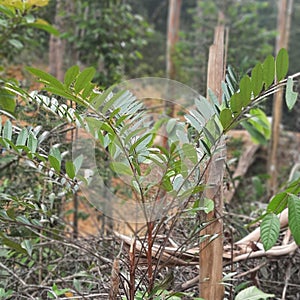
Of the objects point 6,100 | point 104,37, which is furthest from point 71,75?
point 104,37

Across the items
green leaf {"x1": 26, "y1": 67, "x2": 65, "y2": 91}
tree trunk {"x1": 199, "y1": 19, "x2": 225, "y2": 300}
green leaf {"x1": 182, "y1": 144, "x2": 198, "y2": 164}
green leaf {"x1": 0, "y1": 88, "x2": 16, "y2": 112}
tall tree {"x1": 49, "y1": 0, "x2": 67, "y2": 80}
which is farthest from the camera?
tall tree {"x1": 49, "y1": 0, "x2": 67, "y2": 80}

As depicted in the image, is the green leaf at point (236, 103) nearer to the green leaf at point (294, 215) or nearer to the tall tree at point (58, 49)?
the green leaf at point (294, 215)

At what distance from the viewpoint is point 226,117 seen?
0.72 meters

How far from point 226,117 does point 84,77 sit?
231 mm

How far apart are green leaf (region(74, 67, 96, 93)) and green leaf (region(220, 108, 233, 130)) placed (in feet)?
0.69

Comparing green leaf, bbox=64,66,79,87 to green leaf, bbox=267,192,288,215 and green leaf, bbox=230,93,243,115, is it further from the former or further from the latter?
green leaf, bbox=267,192,288,215

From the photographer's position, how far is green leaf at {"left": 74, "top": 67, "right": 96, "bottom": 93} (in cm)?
66

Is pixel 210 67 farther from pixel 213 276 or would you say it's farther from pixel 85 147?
pixel 213 276

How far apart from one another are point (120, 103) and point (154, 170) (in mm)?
150

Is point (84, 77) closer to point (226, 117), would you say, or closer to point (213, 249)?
point (226, 117)

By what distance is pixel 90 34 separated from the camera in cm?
303

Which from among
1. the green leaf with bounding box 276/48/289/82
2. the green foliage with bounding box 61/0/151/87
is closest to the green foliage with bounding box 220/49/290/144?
the green leaf with bounding box 276/48/289/82

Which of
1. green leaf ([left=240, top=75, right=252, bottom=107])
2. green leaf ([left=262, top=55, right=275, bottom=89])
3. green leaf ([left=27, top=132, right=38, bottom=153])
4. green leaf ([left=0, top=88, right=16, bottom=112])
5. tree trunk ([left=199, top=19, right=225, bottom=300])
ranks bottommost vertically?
tree trunk ([left=199, top=19, right=225, bottom=300])

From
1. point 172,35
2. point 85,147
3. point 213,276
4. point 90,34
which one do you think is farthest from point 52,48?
point 213,276
